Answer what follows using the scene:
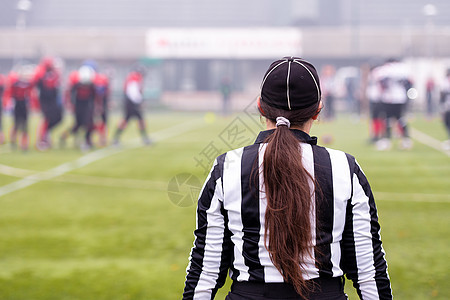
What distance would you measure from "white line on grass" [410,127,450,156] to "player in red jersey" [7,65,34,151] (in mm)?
9860

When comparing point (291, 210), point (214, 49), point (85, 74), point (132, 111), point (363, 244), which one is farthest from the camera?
point (214, 49)

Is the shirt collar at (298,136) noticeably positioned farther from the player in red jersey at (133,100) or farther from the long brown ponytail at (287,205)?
the player in red jersey at (133,100)

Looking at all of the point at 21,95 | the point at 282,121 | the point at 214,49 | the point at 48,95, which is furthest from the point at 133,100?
the point at 214,49

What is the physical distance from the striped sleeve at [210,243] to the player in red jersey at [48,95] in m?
13.1

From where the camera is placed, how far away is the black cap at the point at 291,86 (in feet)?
6.20

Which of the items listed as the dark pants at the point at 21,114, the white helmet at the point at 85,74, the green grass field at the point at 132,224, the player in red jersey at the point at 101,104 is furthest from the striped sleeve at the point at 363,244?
the dark pants at the point at 21,114

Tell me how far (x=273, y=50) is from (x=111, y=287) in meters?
39.5

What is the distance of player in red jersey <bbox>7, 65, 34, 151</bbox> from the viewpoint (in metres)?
14.5

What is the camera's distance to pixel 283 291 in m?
1.91

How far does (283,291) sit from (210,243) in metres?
0.29

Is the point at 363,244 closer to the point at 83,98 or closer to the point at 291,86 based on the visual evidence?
the point at 291,86

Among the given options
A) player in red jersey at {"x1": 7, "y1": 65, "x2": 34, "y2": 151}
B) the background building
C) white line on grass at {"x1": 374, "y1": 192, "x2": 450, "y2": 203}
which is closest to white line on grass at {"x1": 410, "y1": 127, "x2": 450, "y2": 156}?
white line on grass at {"x1": 374, "y1": 192, "x2": 450, "y2": 203}

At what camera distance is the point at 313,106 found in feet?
6.31

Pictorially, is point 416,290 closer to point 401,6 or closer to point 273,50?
point 273,50
